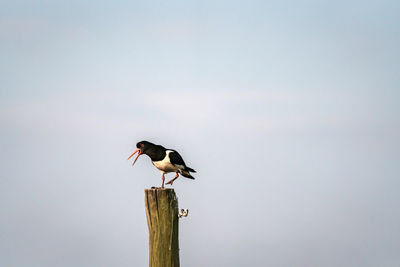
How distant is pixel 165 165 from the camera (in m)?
11.7

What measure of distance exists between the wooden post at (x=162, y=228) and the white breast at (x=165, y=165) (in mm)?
3288

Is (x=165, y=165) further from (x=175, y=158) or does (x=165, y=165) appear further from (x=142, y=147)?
(x=142, y=147)

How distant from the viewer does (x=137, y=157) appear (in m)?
12.0

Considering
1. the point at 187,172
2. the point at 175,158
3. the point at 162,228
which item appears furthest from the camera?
the point at 187,172

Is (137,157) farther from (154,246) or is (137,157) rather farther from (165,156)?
(154,246)

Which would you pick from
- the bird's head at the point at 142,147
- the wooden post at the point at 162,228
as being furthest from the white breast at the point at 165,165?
the wooden post at the point at 162,228

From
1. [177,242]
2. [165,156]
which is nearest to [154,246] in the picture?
[177,242]

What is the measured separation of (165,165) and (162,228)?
11.5ft


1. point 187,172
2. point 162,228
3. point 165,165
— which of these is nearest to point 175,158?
point 165,165

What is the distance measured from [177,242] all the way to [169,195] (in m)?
0.75

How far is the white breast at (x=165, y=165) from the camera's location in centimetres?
1162

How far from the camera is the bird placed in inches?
458

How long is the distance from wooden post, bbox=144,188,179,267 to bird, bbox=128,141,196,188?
3281mm

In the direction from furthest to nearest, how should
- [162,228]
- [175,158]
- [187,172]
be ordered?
1. [187,172]
2. [175,158]
3. [162,228]
